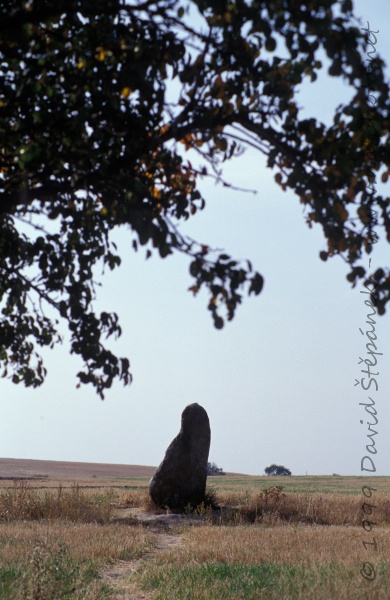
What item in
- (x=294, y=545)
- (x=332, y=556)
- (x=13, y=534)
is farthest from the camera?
(x=13, y=534)

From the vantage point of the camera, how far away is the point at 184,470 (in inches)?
854

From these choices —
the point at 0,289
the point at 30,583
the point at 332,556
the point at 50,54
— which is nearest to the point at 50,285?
the point at 0,289

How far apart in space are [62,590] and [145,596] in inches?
66.1

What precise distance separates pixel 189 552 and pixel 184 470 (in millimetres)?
9249

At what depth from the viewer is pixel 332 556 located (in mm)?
11797

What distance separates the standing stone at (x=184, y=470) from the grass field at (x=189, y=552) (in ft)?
2.79

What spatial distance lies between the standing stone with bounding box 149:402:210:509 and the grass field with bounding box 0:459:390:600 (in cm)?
85

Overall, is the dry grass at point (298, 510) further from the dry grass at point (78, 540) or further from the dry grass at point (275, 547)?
the dry grass at point (78, 540)

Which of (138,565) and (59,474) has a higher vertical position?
(138,565)

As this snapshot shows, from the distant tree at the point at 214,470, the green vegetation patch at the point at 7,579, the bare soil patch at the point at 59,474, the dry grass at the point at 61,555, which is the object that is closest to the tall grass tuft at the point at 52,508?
the dry grass at the point at 61,555

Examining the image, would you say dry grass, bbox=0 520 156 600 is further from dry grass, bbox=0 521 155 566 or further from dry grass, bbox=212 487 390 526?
dry grass, bbox=212 487 390 526

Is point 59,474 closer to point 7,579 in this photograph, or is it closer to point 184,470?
point 184,470

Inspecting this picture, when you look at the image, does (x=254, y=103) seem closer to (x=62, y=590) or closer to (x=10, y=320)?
(x=10, y=320)

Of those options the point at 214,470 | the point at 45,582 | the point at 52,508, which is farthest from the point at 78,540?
the point at 214,470
